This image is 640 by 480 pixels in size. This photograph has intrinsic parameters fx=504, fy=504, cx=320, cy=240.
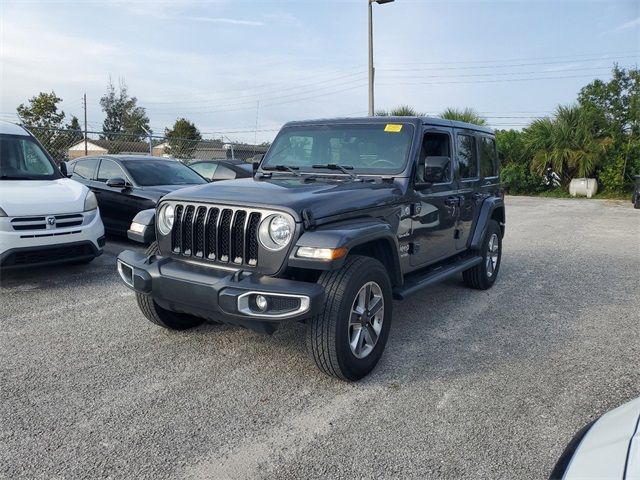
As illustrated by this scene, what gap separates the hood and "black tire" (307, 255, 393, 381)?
41cm

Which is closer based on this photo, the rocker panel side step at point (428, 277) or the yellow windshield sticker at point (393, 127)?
the rocker panel side step at point (428, 277)

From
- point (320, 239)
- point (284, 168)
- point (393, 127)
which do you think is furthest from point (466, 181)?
point (320, 239)

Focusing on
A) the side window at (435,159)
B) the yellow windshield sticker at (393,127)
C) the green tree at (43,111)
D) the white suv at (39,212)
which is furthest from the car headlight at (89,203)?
the green tree at (43,111)

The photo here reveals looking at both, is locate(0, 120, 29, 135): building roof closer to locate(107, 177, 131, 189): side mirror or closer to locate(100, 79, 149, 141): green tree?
locate(107, 177, 131, 189): side mirror

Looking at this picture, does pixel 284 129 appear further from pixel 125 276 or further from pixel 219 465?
pixel 219 465

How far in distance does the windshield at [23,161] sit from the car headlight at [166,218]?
12.1 ft

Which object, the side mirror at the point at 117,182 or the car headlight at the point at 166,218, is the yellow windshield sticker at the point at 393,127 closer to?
the car headlight at the point at 166,218

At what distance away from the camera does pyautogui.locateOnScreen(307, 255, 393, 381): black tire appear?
323 centimetres

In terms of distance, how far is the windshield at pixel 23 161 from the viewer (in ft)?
21.2

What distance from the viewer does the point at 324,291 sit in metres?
3.16

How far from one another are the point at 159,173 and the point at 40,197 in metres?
2.84

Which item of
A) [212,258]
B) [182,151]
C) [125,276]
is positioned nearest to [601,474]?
[212,258]

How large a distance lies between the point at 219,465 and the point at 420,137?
305 cm

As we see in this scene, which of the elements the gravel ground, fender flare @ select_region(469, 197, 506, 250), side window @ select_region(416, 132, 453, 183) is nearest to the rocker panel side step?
fender flare @ select_region(469, 197, 506, 250)
